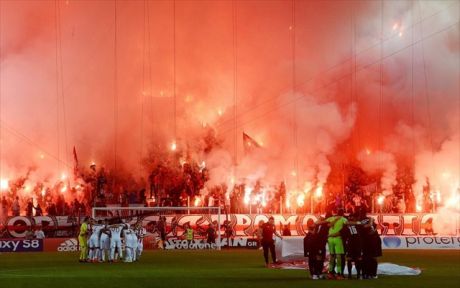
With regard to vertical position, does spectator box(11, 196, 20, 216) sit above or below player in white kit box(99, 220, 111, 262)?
above

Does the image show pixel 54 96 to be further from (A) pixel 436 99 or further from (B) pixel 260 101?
(A) pixel 436 99

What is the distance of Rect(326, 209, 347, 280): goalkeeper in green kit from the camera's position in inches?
860

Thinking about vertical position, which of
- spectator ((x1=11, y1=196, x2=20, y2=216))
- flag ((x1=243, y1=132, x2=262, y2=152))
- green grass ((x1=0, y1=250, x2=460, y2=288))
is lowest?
green grass ((x1=0, y1=250, x2=460, y2=288))

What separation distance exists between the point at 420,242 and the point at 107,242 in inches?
728

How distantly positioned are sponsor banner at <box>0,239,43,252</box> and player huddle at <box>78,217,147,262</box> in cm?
1052

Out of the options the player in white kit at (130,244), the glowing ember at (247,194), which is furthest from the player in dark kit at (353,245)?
the glowing ember at (247,194)

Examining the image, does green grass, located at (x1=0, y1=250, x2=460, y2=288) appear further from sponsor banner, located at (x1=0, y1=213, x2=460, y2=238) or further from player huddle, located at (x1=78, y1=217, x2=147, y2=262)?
sponsor banner, located at (x1=0, y1=213, x2=460, y2=238)

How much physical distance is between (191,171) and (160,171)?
2298 millimetres

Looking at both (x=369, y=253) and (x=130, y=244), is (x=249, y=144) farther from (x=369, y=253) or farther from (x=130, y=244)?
(x=369, y=253)

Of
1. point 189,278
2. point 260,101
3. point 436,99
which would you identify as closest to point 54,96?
point 260,101

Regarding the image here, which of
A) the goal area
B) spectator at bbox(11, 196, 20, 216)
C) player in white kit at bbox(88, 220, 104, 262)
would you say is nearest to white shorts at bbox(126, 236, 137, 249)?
player in white kit at bbox(88, 220, 104, 262)

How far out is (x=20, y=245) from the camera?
42.4m

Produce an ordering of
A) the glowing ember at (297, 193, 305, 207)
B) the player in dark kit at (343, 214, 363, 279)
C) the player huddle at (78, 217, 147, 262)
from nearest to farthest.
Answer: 1. the player in dark kit at (343, 214, 363, 279)
2. the player huddle at (78, 217, 147, 262)
3. the glowing ember at (297, 193, 305, 207)

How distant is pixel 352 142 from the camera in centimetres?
5725
